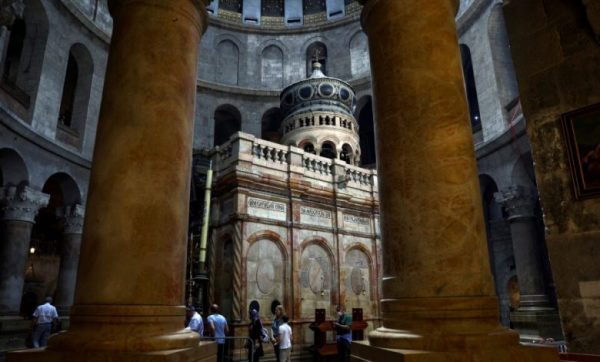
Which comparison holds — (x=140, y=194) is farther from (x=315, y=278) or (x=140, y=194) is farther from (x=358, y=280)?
(x=358, y=280)

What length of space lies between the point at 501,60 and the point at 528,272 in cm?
835

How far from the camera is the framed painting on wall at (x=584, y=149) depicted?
16.3 ft

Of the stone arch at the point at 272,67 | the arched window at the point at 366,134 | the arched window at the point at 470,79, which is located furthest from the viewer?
the stone arch at the point at 272,67

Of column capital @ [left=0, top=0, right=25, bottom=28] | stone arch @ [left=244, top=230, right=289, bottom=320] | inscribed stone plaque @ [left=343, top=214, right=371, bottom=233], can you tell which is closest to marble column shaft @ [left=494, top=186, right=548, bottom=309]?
inscribed stone plaque @ [left=343, top=214, right=371, bottom=233]

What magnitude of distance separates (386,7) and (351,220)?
12.2 metres

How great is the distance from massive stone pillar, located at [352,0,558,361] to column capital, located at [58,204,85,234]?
14.6 m

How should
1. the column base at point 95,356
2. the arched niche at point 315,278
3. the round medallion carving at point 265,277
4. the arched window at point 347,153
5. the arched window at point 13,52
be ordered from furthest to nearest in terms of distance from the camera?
1. the arched window at point 347,153
2. the arched window at point 13,52
3. the arched niche at point 315,278
4. the round medallion carving at point 265,277
5. the column base at point 95,356

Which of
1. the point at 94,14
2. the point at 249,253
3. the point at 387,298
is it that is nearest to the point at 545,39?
the point at 387,298

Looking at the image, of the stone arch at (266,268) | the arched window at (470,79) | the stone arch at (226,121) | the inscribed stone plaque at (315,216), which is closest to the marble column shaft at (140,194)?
the stone arch at (266,268)

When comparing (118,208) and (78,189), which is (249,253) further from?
(118,208)

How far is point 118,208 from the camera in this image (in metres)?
3.05

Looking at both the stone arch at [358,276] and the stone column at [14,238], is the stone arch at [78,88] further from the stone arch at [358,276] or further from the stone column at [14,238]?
the stone arch at [358,276]

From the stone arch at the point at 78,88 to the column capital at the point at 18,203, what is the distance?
12.0ft

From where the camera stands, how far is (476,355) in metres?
2.71
